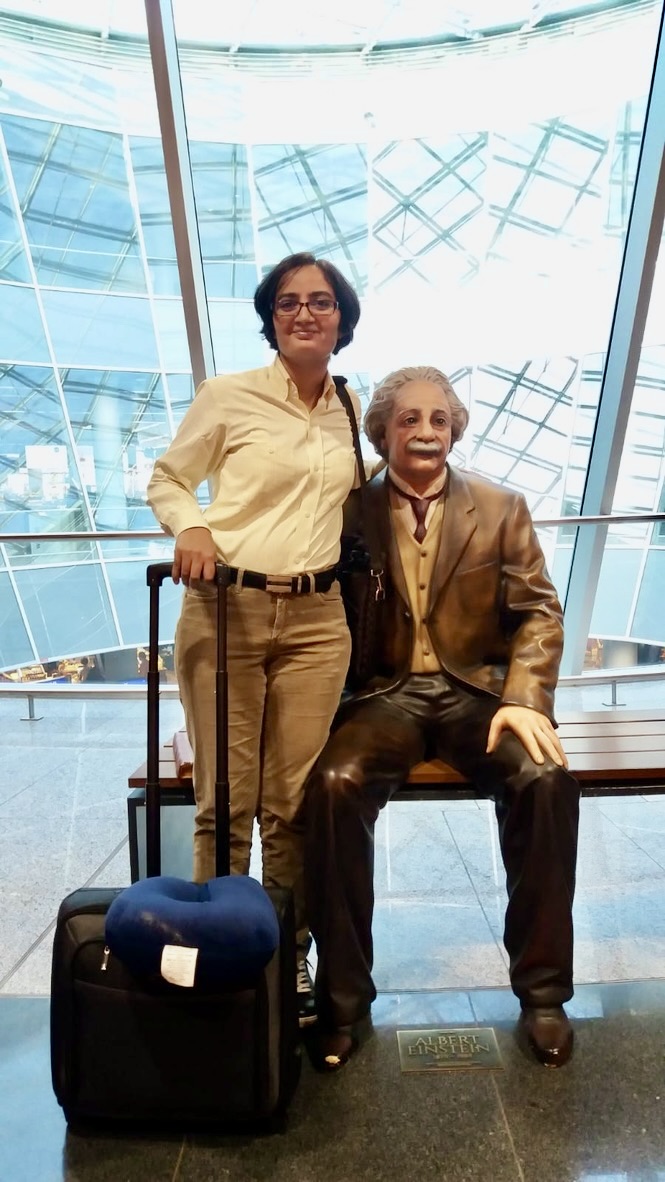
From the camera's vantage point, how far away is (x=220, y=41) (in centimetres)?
457

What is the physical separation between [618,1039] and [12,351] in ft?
21.1

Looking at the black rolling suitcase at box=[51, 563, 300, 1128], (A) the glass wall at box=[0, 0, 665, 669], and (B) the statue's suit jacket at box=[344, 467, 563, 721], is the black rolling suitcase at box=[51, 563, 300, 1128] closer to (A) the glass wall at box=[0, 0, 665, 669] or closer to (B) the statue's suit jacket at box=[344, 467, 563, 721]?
(B) the statue's suit jacket at box=[344, 467, 563, 721]

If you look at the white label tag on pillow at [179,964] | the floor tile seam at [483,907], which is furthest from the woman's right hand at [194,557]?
the floor tile seam at [483,907]

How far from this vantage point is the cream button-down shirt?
1889 millimetres

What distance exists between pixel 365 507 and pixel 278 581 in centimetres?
47

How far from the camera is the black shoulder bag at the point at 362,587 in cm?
210

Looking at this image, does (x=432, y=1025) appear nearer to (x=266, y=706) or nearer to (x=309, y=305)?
(x=266, y=706)

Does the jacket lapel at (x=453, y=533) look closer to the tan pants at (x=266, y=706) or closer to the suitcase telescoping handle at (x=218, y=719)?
the tan pants at (x=266, y=706)

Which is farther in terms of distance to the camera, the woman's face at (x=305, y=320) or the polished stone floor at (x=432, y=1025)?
the woman's face at (x=305, y=320)

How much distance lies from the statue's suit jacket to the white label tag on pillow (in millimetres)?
932

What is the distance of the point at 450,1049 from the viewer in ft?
6.08

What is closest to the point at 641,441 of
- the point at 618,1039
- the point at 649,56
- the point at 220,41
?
the point at 649,56

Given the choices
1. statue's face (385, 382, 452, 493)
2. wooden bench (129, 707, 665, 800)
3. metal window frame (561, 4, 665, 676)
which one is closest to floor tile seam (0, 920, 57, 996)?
wooden bench (129, 707, 665, 800)

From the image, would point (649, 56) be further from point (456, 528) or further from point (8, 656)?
point (8, 656)
